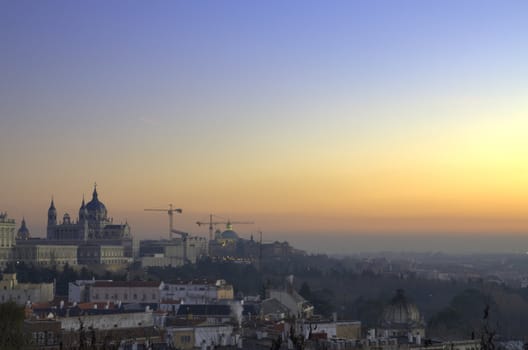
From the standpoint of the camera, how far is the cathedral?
141875mm

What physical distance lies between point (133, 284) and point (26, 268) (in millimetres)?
27276

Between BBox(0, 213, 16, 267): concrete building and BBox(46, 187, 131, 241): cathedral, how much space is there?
12.9 m

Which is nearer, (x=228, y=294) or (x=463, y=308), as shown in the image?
(x=463, y=308)

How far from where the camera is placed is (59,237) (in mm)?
144000

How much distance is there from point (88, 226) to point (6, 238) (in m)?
17.5

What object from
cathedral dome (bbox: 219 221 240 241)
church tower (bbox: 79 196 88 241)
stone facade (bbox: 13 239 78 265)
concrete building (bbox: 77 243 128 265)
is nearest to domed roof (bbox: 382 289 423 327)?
stone facade (bbox: 13 239 78 265)

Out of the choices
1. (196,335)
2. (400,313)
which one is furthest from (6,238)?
(196,335)

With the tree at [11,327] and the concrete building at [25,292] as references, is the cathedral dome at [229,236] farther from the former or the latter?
the tree at [11,327]

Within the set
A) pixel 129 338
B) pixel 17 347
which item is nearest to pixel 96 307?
pixel 129 338

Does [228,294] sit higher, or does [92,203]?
[92,203]

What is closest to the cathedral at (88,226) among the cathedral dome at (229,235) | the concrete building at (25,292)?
the cathedral dome at (229,235)

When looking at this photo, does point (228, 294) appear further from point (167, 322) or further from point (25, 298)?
point (167, 322)

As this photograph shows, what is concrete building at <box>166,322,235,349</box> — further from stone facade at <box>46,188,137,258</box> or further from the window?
stone facade at <box>46,188,137,258</box>

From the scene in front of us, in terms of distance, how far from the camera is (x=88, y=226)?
142875 mm
